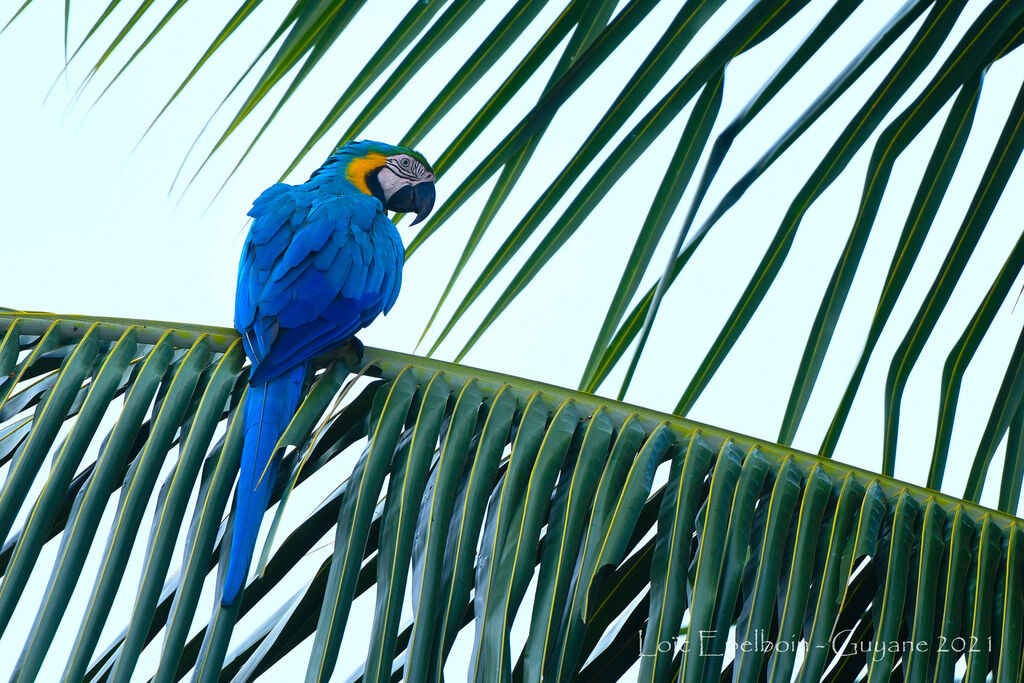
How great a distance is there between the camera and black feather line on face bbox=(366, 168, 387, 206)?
7.20 feet

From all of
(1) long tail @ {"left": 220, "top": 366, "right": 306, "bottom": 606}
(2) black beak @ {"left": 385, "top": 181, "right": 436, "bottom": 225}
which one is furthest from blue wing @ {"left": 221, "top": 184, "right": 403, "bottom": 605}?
(2) black beak @ {"left": 385, "top": 181, "right": 436, "bottom": 225}

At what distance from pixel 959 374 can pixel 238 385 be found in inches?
36.4

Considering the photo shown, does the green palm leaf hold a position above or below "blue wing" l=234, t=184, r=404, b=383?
below

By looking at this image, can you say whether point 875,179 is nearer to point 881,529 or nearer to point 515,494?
point 881,529

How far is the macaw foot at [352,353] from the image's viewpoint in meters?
1.31

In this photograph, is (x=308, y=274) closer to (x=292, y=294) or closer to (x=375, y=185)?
(x=292, y=294)

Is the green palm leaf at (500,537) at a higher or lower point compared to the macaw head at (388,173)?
lower

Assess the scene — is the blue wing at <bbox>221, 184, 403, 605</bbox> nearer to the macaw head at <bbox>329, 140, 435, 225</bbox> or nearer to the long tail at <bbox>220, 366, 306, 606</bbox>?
the long tail at <bbox>220, 366, 306, 606</bbox>

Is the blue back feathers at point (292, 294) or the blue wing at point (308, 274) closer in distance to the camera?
the blue back feathers at point (292, 294)

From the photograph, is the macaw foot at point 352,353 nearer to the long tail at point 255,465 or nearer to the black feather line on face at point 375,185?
the long tail at point 255,465

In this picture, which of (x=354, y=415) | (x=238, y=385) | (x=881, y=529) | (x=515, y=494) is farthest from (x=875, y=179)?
(x=238, y=385)

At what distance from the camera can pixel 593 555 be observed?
929 mm

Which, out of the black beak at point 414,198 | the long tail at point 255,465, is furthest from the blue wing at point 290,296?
the black beak at point 414,198

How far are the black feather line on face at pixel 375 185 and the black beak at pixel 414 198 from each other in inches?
1.6
